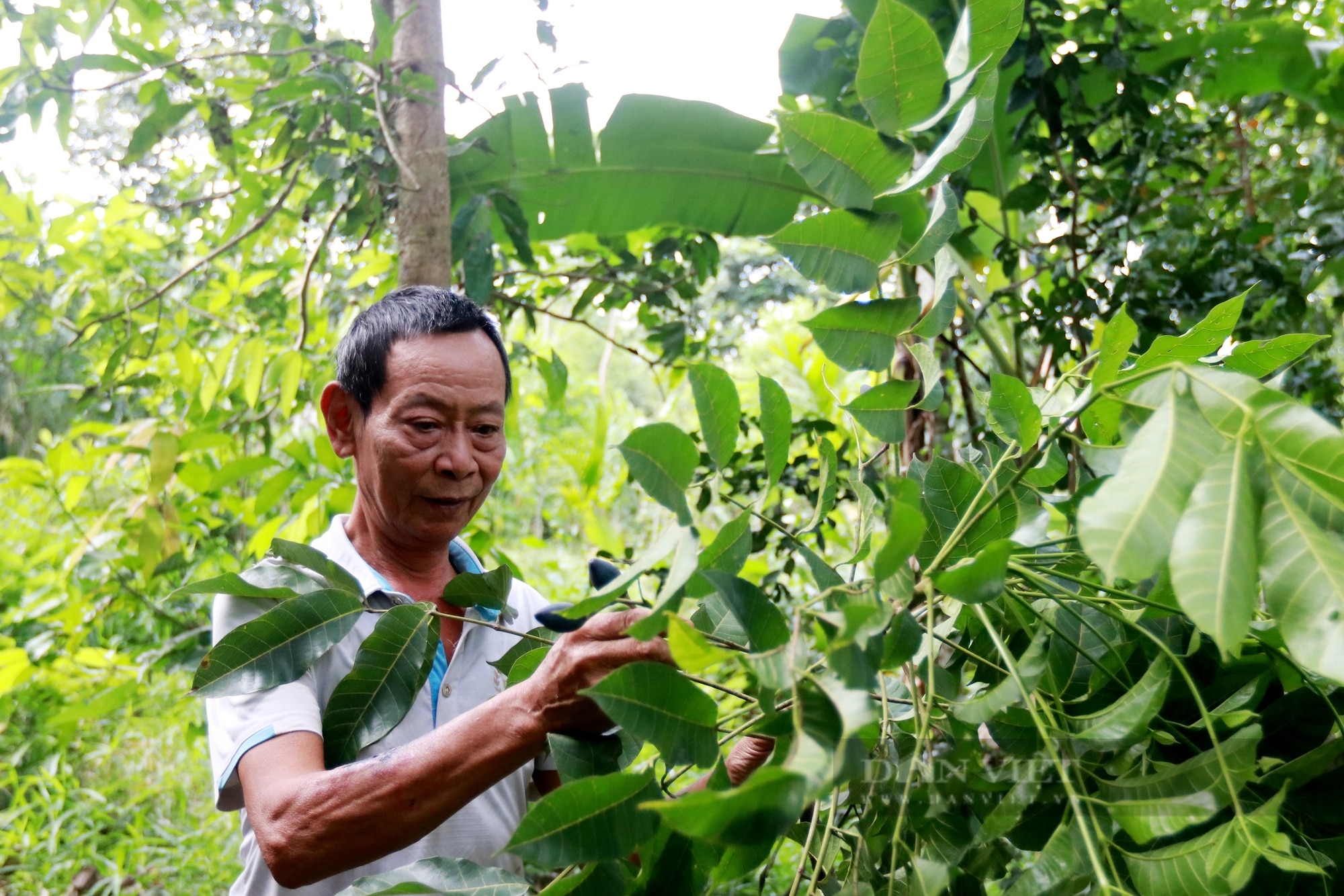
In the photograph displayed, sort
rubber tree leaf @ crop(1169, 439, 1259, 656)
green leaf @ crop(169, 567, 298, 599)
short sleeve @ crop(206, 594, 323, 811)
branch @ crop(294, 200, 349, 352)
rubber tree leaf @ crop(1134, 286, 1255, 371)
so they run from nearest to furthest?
rubber tree leaf @ crop(1169, 439, 1259, 656) → rubber tree leaf @ crop(1134, 286, 1255, 371) → green leaf @ crop(169, 567, 298, 599) → short sleeve @ crop(206, 594, 323, 811) → branch @ crop(294, 200, 349, 352)

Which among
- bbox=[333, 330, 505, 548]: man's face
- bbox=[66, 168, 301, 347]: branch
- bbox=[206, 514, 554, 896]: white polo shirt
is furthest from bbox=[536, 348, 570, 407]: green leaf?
bbox=[333, 330, 505, 548]: man's face

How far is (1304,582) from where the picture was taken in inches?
13.7

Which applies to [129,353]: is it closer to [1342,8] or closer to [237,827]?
[237,827]

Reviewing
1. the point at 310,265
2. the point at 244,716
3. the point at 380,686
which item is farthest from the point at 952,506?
the point at 310,265

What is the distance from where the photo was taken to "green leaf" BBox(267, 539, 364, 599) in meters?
0.69

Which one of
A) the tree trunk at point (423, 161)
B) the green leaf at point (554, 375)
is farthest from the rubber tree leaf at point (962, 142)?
the green leaf at point (554, 375)

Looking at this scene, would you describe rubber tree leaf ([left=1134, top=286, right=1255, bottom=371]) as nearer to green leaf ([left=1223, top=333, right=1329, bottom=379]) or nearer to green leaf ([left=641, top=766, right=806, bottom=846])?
green leaf ([left=1223, top=333, right=1329, bottom=379])

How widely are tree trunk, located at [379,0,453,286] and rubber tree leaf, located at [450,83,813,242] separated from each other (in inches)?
16.1

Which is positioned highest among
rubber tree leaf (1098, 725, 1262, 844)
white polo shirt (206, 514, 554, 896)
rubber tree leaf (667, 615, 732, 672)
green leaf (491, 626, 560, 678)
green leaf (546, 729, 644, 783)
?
rubber tree leaf (667, 615, 732, 672)

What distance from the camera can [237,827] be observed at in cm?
269

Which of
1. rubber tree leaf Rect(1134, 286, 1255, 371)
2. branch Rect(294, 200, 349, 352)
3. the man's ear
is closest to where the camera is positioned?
rubber tree leaf Rect(1134, 286, 1255, 371)

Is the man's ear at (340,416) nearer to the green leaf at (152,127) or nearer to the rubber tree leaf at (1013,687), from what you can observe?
the green leaf at (152,127)

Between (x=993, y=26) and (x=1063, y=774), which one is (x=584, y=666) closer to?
(x=1063, y=774)

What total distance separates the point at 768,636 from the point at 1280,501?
0.73 ft
